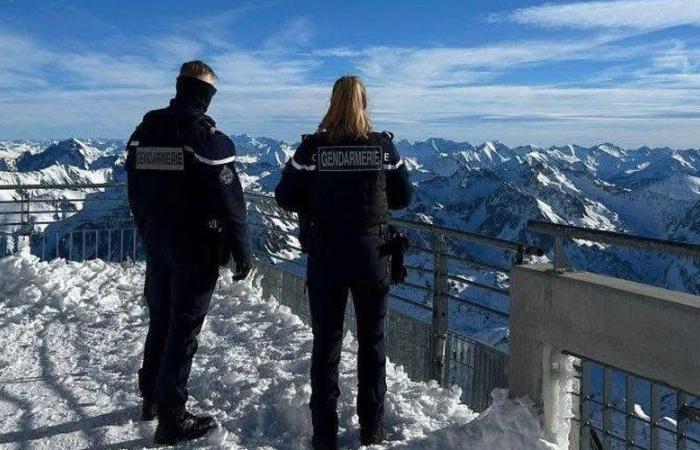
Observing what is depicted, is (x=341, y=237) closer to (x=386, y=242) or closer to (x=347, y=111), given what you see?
(x=386, y=242)

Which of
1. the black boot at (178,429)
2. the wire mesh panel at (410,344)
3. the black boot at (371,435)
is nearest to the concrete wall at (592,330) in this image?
the black boot at (371,435)

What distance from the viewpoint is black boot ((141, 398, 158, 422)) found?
15.7 ft

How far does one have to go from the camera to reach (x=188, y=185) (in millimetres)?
4227

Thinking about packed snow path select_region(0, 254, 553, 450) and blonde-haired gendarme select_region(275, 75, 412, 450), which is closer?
blonde-haired gendarme select_region(275, 75, 412, 450)

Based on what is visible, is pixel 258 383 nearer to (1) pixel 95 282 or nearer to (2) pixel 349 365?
(2) pixel 349 365

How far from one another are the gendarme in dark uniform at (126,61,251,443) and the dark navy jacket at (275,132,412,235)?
389mm

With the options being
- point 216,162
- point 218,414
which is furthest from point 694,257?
point 218,414

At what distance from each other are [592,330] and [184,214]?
2438 mm

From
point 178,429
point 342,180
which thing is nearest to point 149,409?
point 178,429

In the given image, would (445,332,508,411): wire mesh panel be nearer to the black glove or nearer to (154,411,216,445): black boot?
the black glove

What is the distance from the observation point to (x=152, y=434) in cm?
458

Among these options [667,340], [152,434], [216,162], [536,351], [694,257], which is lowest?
[152,434]

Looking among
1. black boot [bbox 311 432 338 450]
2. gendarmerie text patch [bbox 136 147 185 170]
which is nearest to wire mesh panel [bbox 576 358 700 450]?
black boot [bbox 311 432 338 450]

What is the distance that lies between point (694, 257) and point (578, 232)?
0.77 metres
